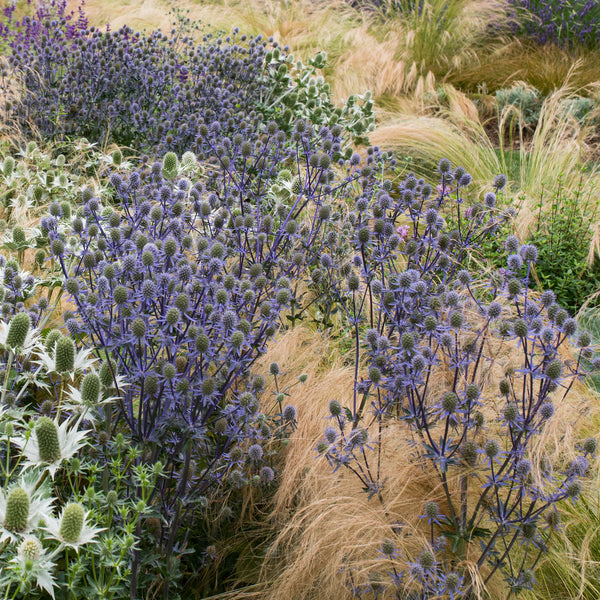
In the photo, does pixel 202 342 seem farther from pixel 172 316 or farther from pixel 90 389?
pixel 90 389

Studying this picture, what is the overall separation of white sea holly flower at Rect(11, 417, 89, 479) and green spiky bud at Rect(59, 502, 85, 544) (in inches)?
6.3

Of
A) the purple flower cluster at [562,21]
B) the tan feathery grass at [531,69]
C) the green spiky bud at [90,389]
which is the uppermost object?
the purple flower cluster at [562,21]

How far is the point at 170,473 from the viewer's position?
2.14 metres

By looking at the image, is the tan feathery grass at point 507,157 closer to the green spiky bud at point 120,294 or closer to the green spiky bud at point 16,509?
the green spiky bud at point 120,294

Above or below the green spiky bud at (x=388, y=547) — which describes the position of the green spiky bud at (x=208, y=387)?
above

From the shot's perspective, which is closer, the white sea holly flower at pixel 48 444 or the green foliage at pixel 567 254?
the white sea holly flower at pixel 48 444

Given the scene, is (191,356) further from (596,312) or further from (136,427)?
(596,312)

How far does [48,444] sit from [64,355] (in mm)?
285

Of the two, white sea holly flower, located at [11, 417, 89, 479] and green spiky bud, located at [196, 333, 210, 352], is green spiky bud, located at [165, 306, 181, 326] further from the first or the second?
white sea holly flower, located at [11, 417, 89, 479]

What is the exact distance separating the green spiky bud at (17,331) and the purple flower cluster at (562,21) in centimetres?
905

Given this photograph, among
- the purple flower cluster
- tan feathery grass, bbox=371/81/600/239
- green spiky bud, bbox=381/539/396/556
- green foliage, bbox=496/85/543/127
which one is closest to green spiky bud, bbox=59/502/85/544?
green spiky bud, bbox=381/539/396/556

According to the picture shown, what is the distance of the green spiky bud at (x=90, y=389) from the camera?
66.4 inches

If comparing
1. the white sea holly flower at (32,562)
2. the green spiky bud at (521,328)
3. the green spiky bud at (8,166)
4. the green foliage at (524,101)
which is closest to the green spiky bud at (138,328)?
the white sea holly flower at (32,562)

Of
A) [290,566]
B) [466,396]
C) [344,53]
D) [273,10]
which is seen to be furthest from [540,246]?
[273,10]
